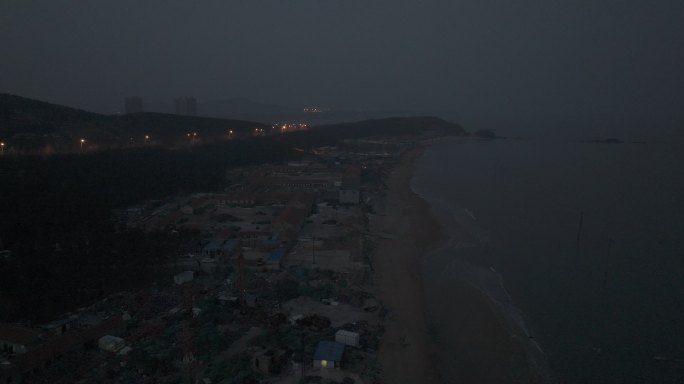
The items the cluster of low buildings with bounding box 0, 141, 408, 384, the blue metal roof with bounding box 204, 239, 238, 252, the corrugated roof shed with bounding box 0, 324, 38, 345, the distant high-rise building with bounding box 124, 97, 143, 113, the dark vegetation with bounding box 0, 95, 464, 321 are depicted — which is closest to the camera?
the cluster of low buildings with bounding box 0, 141, 408, 384

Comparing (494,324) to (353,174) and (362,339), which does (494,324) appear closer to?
(362,339)

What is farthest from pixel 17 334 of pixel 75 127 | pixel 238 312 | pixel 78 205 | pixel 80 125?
pixel 80 125

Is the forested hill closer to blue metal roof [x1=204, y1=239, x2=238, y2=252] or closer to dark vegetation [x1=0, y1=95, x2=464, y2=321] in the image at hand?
dark vegetation [x1=0, y1=95, x2=464, y2=321]

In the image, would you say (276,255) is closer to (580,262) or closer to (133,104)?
(580,262)

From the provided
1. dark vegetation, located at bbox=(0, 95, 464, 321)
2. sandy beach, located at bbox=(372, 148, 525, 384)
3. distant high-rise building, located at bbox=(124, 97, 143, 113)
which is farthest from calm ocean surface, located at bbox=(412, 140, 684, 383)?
distant high-rise building, located at bbox=(124, 97, 143, 113)

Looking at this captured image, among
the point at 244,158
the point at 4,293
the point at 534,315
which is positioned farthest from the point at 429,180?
the point at 4,293
